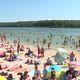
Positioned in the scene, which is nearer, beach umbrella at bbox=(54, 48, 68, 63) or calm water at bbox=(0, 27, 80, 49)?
beach umbrella at bbox=(54, 48, 68, 63)

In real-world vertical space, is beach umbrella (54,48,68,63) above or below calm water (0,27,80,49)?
above

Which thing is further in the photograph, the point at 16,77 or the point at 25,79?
the point at 16,77

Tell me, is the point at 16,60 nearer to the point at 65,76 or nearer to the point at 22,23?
the point at 65,76

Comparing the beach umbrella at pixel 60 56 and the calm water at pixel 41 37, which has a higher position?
the beach umbrella at pixel 60 56

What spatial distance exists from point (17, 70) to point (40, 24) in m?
132

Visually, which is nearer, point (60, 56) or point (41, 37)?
point (60, 56)

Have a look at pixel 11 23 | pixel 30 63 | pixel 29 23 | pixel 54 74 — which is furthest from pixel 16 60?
pixel 11 23

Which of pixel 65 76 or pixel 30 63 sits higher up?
pixel 65 76

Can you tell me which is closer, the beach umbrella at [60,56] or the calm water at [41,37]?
the beach umbrella at [60,56]

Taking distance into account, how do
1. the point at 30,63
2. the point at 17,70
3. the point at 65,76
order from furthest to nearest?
the point at 30,63
the point at 17,70
the point at 65,76

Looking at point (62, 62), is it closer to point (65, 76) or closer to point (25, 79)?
point (25, 79)

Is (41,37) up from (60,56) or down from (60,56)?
down

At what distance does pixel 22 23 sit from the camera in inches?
7141

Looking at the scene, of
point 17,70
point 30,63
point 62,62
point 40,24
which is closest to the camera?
point 17,70
